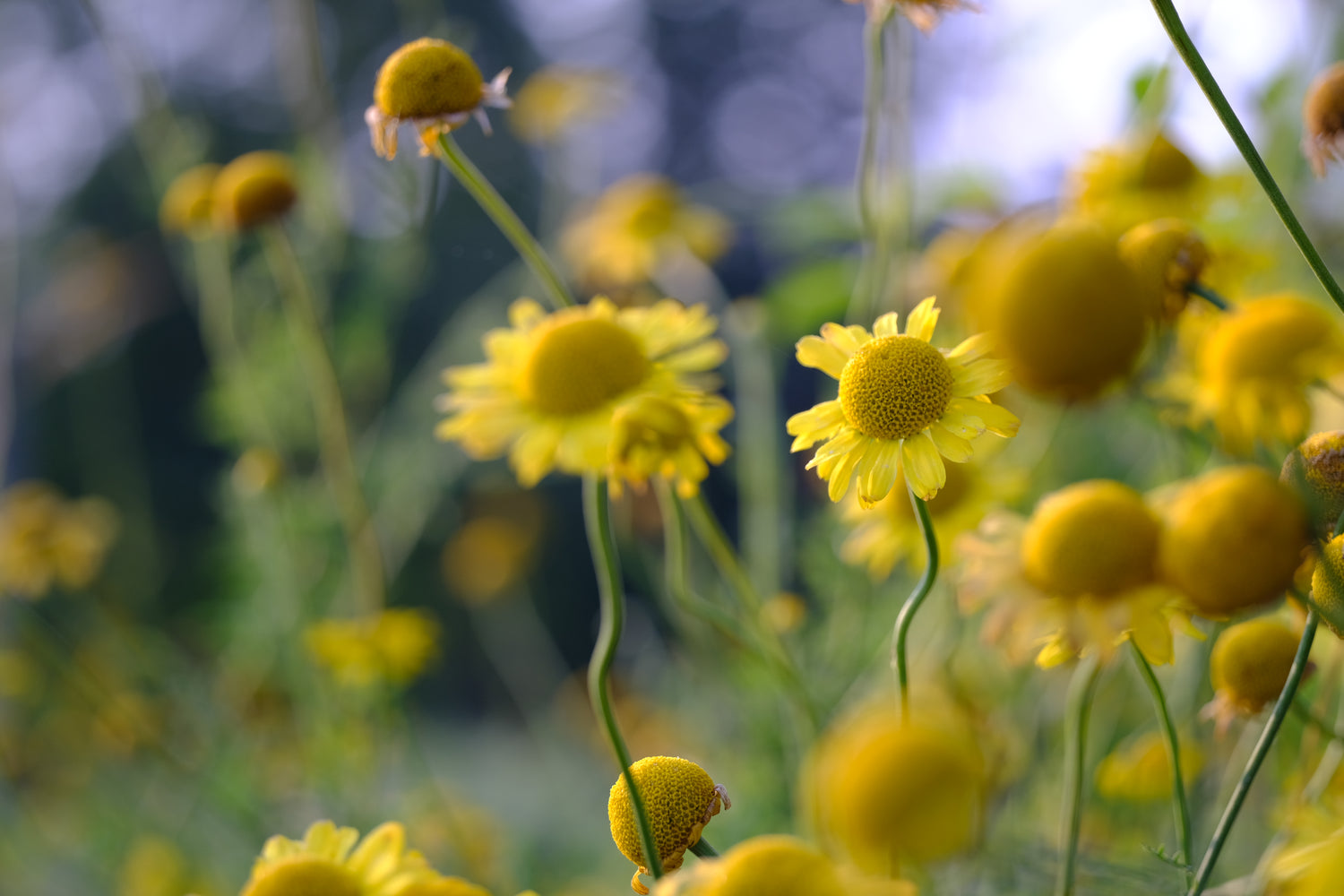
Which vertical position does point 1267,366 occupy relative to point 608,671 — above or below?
below

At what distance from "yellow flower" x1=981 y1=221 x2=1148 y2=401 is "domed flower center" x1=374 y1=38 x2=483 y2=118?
401mm

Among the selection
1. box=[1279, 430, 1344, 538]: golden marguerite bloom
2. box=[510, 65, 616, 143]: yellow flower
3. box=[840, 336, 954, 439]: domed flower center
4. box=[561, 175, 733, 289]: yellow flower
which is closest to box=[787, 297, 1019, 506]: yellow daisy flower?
box=[840, 336, 954, 439]: domed flower center

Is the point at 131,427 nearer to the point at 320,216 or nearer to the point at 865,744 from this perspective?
the point at 320,216

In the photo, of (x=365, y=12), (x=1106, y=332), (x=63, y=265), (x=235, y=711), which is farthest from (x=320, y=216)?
(x=365, y=12)

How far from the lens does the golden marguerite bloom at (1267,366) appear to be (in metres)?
0.54

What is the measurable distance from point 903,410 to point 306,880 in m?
0.33

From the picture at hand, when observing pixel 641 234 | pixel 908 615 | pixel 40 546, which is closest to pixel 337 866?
pixel 908 615

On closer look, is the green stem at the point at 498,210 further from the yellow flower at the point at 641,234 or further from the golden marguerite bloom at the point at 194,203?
the yellow flower at the point at 641,234

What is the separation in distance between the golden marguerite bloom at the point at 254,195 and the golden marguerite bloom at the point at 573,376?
1.28ft

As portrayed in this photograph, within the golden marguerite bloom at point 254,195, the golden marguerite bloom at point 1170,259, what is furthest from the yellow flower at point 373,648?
the golden marguerite bloom at point 1170,259

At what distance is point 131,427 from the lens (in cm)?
369

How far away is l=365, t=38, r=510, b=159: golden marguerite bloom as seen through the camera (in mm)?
583

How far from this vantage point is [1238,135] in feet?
1.12

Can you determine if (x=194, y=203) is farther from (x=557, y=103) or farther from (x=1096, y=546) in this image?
(x=1096, y=546)
